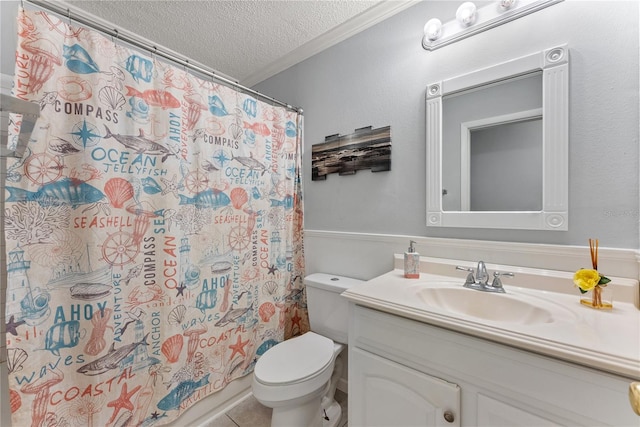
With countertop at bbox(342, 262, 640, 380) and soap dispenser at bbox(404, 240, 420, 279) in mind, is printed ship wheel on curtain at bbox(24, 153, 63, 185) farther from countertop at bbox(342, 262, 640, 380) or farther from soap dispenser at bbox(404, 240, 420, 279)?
soap dispenser at bbox(404, 240, 420, 279)

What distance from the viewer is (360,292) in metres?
0.98

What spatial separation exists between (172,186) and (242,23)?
1110 mm

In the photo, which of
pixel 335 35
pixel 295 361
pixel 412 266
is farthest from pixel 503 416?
pixel 335 35

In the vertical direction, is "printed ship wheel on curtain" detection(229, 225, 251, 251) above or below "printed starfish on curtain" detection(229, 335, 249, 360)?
above

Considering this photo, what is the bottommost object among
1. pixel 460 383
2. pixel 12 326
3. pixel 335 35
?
pixel 460 383

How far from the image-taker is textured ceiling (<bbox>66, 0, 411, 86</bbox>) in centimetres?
139

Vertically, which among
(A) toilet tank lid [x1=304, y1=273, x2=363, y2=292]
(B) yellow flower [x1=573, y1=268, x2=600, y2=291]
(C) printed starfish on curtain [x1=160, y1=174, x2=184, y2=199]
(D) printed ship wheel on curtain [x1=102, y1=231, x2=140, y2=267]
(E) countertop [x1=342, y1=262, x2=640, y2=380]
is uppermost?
(C) printed starfish on curtain [x1=160, y1=174, x2=184, y2=199]

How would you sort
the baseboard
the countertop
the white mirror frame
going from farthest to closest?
1. the baseboard
2. the white mirror frame
3. the countertop

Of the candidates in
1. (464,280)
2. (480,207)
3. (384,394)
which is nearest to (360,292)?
(384,394)

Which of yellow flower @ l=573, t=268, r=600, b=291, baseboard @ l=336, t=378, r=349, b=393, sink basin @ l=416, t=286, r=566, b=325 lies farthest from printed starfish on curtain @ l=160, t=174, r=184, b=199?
yellow flower @ l=573, t=268, r=600, b=291

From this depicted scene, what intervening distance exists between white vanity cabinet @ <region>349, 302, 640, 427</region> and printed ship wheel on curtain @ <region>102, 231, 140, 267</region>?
103cm

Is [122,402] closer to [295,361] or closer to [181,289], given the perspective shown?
[181,289]

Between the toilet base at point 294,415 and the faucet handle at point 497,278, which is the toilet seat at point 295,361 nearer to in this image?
the toilet base at point 294,415

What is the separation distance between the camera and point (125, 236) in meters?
1.12
